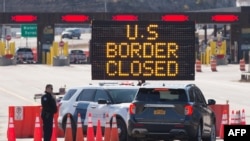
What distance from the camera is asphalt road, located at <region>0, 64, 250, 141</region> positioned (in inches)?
1781

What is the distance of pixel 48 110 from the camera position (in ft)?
78.9

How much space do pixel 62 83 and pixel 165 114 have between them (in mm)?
37031

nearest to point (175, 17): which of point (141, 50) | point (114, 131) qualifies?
point (141, 50)

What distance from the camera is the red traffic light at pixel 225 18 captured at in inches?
3191

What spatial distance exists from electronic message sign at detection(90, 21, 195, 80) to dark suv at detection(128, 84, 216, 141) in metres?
5.80

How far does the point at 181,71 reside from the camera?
29562mm

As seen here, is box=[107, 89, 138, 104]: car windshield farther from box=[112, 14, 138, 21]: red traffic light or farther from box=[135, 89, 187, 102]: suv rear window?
box=[112, 14, 138, 21]: red traffic light

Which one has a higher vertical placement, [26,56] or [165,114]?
[165,114]

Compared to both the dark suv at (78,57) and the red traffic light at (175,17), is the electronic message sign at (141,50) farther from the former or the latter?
the dark suv at (78,57)

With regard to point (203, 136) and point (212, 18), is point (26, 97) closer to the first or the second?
point (203, 136)

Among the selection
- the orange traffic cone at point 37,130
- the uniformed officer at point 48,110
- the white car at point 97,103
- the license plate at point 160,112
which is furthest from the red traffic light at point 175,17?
the license plate at point 160,112

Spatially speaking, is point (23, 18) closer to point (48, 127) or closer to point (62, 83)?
point (62, 83)

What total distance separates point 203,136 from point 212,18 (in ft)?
188

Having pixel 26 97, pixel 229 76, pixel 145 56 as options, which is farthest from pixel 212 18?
pixel 145 56
